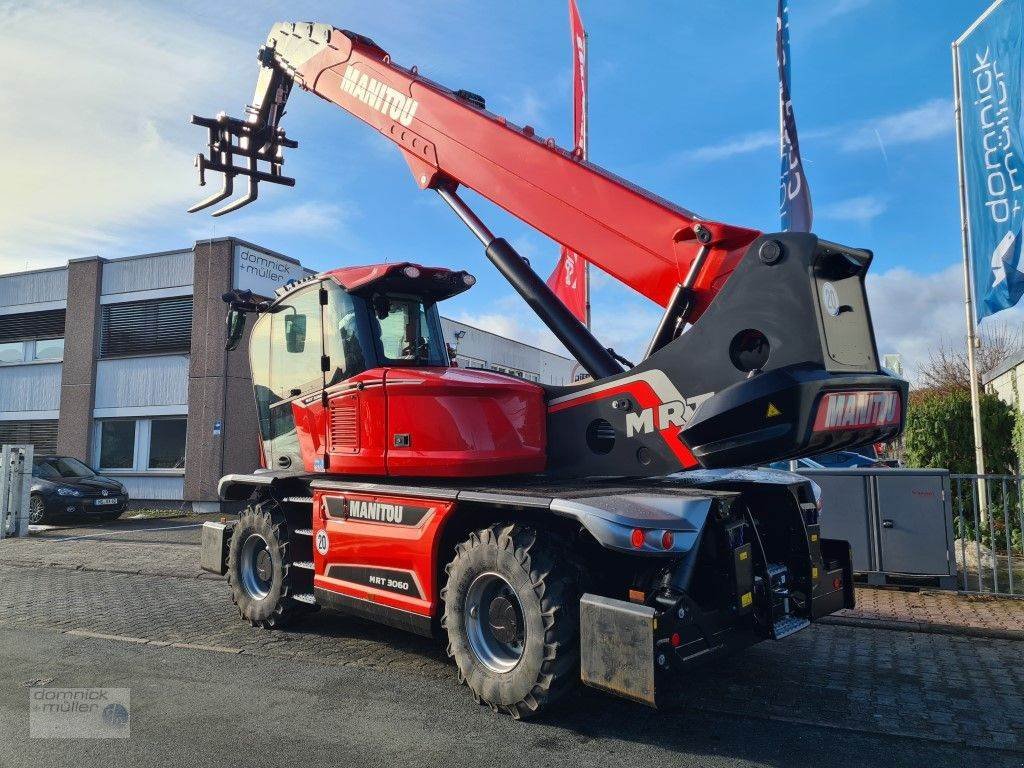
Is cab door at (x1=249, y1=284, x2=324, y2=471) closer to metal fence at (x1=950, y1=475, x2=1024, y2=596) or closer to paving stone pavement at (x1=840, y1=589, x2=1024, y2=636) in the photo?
paving stone pavement at (x1=840, y1=589, x2=1024, y2=636)

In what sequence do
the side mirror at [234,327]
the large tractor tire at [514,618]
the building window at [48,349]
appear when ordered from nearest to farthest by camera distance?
the large tractor tire at [514,618]
the side mirror at [234,327]
the building window at [48,349]

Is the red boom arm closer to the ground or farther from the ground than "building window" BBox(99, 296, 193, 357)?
closer to the ground

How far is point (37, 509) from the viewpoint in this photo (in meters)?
16.9

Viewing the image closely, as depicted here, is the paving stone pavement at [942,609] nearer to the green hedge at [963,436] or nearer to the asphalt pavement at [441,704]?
the asphalt pavement at [441,704]

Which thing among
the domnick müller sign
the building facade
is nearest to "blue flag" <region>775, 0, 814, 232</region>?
the building facade

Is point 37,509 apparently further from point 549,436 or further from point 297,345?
point 549,436

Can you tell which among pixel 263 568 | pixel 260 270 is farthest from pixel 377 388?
pixel 260 270

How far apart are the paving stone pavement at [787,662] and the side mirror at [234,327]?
2.65 meters

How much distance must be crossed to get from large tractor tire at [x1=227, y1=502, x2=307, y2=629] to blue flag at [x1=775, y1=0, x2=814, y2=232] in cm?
836

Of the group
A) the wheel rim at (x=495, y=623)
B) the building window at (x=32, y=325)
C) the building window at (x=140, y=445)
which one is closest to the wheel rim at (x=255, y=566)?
the wheel rim at (x=495, y=623)

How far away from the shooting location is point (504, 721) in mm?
4445

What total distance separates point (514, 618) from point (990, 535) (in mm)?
6303

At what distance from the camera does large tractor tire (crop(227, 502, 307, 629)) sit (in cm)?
657

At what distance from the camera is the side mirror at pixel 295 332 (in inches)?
263
